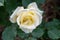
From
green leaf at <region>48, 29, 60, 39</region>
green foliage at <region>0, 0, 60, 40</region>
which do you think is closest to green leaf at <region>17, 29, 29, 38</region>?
green foliage at <region>0, 0, 60, 40</region>

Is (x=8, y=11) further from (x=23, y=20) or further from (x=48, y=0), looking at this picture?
(x=48, y=0)

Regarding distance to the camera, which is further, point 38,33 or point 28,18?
point 38,33

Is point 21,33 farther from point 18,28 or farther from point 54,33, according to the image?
point 54,33

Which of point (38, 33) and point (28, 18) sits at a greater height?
point (28, 18)

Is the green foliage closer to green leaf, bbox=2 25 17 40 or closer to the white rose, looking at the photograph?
green leaf, bbox=2 25 17 40

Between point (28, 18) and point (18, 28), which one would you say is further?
point (18, 28)

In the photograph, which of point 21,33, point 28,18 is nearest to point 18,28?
point 21,33

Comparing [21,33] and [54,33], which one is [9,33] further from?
[54,33]

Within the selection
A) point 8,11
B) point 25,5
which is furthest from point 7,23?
point 25,5

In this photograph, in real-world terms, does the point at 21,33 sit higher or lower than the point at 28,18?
lower

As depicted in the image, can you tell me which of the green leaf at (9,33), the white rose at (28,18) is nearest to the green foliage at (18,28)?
the green leaf at (9,33)

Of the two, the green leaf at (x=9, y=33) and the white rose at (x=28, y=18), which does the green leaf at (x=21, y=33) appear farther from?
the white rose at (x=28, y=18)
